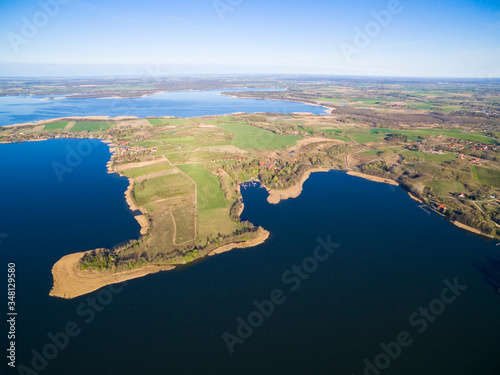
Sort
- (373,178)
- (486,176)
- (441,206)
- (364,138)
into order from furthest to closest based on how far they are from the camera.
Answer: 1. (364,138)
2. (373,178)
3. (486,176)
4. (441,206)

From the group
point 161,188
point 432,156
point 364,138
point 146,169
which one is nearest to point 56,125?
point 146,169

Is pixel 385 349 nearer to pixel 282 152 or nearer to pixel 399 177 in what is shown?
pixel 399 177

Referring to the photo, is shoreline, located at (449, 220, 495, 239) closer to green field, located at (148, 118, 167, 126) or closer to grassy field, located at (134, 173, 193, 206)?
grassy field, located at (134, 173, 193, 206)

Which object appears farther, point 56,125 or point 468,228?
point 56,125

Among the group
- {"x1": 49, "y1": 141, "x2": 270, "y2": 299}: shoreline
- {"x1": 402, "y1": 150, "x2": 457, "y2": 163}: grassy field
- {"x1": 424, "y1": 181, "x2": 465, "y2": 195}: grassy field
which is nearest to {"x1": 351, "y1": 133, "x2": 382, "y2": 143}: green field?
{"x1": 402, "y1": 150, "x2": 457, "y2": 163}: grassy field

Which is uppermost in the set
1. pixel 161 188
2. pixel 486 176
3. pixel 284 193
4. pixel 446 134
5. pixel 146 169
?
pixel 161 188

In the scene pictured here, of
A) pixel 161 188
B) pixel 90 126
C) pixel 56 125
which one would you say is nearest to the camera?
pixel 161 188

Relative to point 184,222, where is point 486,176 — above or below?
below

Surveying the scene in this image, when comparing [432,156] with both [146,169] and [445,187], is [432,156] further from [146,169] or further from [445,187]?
→ [146,169]
